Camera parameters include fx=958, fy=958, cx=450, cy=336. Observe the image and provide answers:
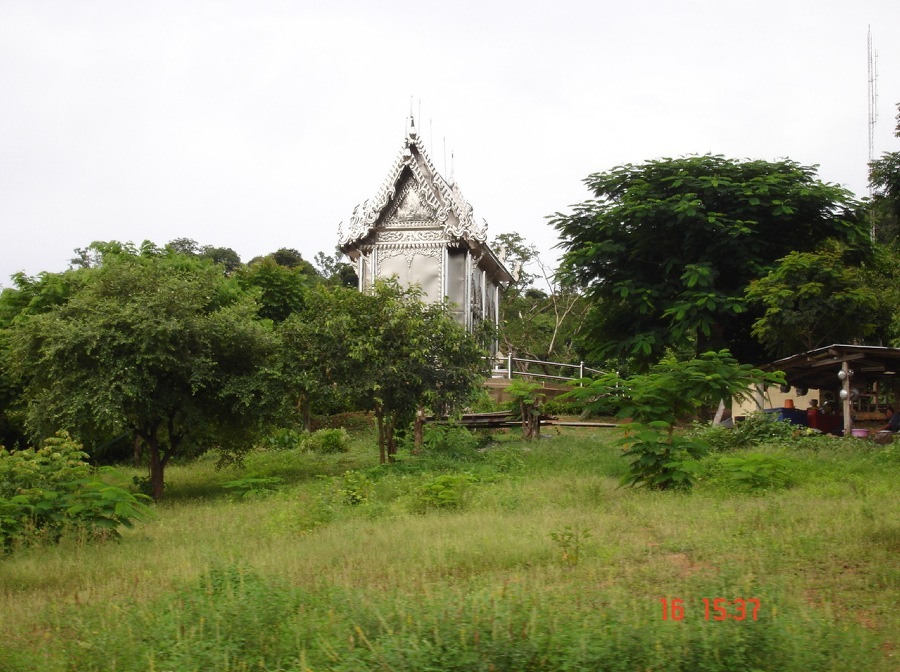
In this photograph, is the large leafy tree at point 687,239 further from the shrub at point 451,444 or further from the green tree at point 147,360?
the green tree at point 147,360

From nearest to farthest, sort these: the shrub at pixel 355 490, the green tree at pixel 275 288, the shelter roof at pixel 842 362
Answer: the shrub at pixel 355 490 → the shelter roof at pixel 842 362 → the green tree at pixel 275 288

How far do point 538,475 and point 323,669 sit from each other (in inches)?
489

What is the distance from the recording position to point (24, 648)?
7945 millimetres

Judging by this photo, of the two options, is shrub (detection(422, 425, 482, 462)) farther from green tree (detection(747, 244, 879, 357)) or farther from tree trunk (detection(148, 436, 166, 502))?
green tree (detection(747, 244, 879, 357))

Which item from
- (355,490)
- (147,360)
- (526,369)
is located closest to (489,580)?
(355,490)

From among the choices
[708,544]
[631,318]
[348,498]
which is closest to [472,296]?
[631,318]

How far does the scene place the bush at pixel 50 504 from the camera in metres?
12.9

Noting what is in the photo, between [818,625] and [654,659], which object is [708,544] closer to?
[818,625]

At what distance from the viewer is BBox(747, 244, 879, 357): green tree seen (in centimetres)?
2566

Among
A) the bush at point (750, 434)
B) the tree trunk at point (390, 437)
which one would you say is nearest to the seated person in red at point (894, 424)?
the bush at point (750, 434)

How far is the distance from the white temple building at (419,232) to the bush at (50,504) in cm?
1851
